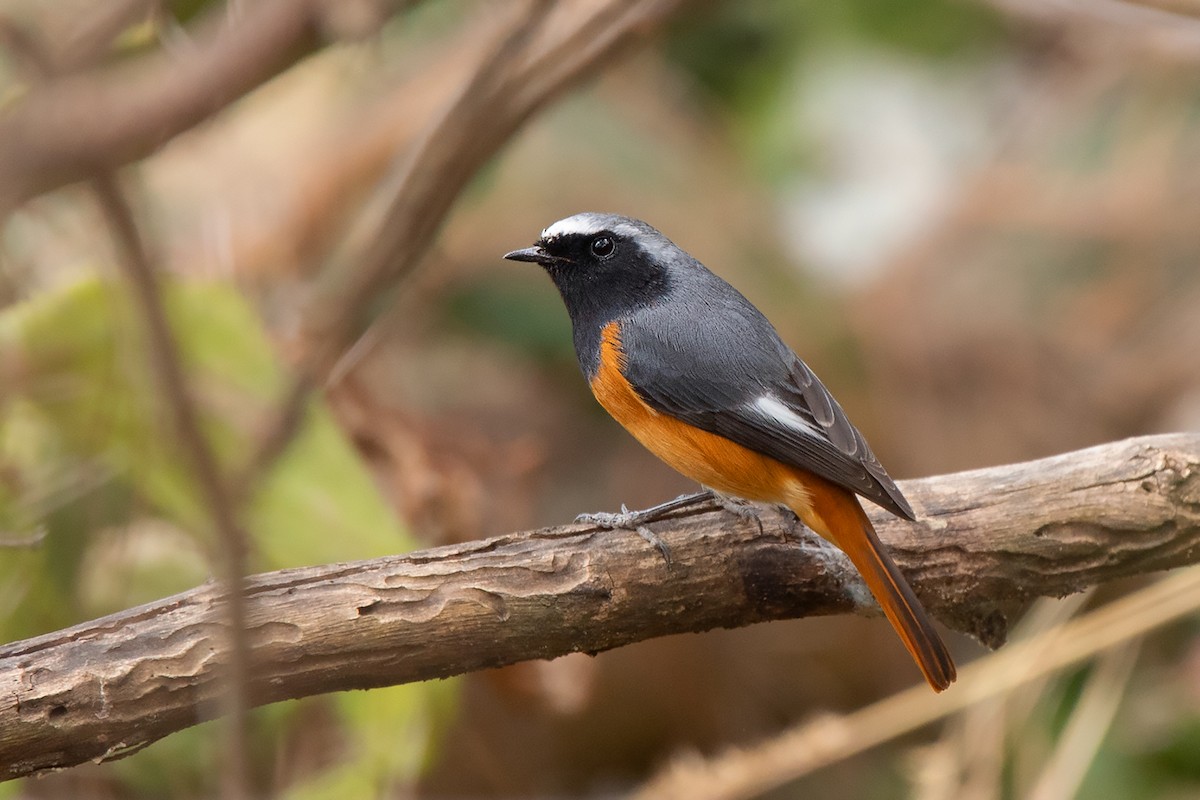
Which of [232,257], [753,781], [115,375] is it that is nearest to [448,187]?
[115,375]

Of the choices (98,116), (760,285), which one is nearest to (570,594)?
(98,116)

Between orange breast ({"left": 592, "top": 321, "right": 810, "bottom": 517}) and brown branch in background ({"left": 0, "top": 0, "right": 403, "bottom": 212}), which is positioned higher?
orange breast ({"left": 592, "top": 321, "right": 810, "bottom": 517})

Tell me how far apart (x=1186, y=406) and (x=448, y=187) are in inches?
165

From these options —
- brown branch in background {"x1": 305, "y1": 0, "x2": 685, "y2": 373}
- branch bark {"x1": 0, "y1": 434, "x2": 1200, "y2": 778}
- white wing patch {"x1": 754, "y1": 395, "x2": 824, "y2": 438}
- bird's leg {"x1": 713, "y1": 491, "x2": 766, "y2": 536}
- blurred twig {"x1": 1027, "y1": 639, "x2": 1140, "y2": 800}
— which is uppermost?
brown branch in background {"x1": 305, "y1": 0, "x2": 685, "y2": 373}

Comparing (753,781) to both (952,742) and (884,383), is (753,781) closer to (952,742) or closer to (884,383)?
(952,742)

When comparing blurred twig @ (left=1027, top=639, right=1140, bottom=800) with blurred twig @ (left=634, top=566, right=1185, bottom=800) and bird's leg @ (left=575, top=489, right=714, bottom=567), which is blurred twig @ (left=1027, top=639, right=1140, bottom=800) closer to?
blurred twig @ (left=634, top=566, right=1185, bottom=800)

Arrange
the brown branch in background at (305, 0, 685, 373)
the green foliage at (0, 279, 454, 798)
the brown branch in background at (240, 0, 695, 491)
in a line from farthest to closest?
the green foliage at (0, 279, 454, 798), the brown branch in background at (305, 0, 685, 373), the brown branch in background at (240, 0, 695, 491)

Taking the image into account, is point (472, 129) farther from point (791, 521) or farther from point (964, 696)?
point (964, 696)

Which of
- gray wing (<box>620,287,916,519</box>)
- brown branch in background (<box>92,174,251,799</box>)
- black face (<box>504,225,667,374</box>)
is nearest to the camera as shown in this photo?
brown branch in background (<box>92,174,251,799</box>)

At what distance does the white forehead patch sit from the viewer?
3.13 m

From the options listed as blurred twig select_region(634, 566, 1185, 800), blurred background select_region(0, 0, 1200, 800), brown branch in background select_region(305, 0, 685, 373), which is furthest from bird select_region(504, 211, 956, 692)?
blurred twig select_region(634, 566, 1185, 800)

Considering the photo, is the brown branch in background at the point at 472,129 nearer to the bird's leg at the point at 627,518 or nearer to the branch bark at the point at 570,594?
the branch bark at the point at 570,594

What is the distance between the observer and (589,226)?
3.13 m

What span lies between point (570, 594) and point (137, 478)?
3.90 ft
